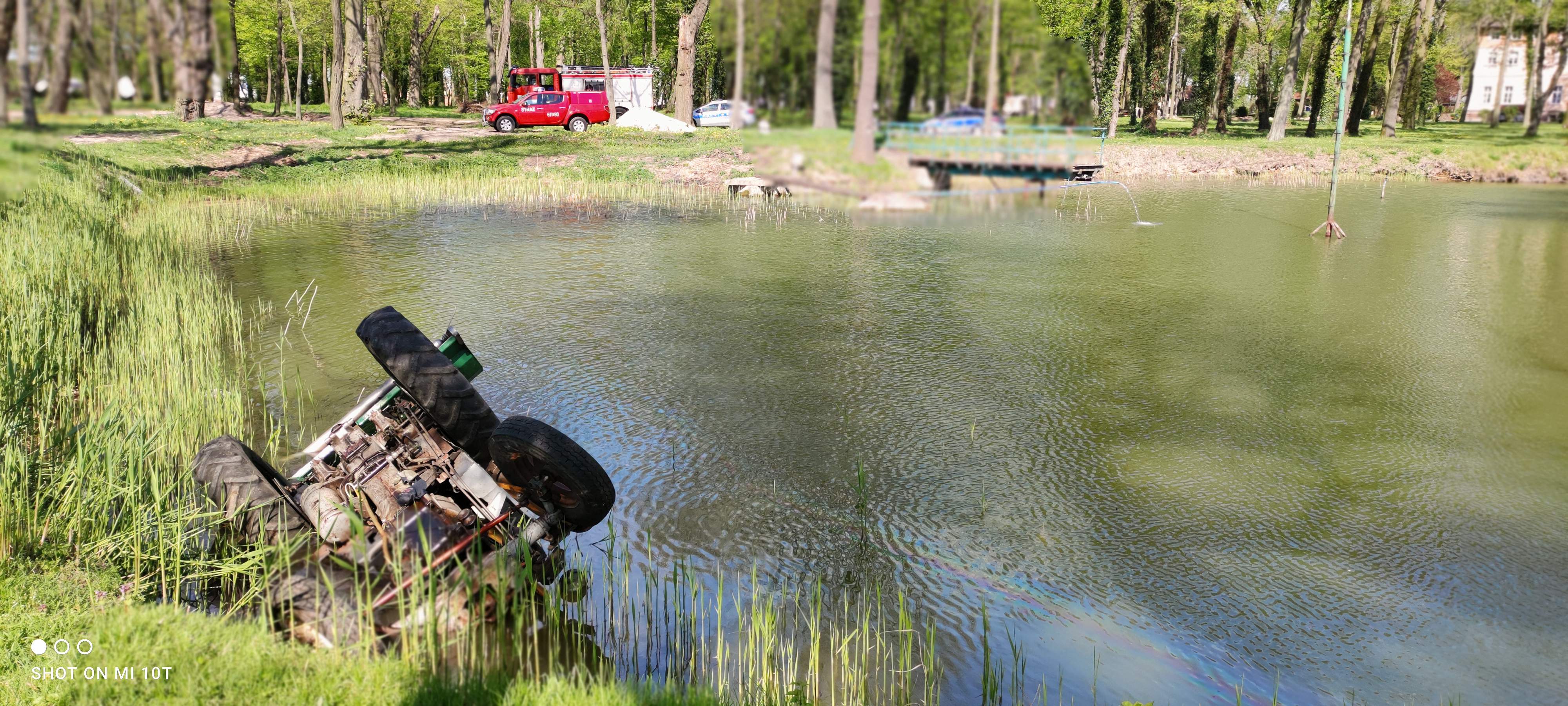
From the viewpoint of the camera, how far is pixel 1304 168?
24734mm

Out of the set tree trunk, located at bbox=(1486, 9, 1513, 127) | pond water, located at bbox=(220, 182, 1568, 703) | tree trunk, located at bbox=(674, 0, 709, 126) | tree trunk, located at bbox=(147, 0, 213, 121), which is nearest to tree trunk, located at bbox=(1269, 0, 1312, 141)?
pond water, located at bbox=(220, 182, 1568, 703)

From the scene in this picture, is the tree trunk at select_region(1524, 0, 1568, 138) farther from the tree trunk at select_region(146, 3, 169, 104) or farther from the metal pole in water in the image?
the metal pole in water

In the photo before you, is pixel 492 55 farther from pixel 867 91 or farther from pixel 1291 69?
pixel 867 91

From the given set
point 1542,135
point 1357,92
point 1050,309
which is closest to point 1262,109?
point 1357,92

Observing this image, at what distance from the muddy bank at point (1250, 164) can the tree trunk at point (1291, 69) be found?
3.24 ft

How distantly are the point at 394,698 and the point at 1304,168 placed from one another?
84.9ft

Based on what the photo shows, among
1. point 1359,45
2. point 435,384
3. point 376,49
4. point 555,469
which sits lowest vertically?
point 555,469

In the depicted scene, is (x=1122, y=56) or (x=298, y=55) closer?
(x=1122, y=56)

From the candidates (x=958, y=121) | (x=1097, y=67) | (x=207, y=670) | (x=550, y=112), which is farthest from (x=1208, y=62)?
(x=958, y=121)

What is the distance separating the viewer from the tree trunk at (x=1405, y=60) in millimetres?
7798

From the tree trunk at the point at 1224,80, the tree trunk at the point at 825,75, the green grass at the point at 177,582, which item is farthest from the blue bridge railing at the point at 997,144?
the tree trunk at the point at 1224,80

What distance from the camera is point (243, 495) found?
17.4ft

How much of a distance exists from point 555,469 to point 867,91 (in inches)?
176

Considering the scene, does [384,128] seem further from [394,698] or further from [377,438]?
[394,698]
